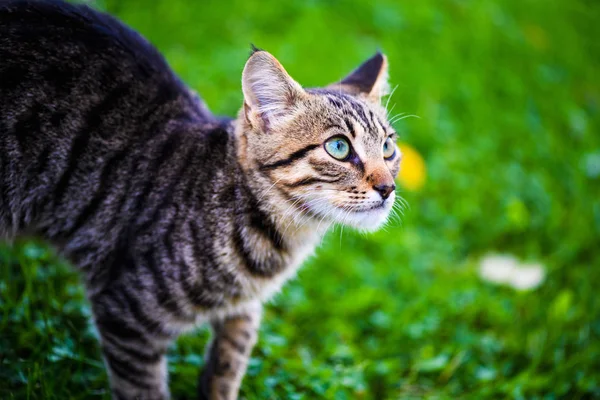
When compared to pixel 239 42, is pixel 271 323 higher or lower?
lower

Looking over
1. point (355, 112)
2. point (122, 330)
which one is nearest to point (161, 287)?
point (122, 330)

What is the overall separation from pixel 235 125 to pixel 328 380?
51.5 inches

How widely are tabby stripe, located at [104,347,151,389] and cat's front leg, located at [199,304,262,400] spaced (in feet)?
1.18

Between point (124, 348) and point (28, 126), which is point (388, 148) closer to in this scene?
point (124, 348)

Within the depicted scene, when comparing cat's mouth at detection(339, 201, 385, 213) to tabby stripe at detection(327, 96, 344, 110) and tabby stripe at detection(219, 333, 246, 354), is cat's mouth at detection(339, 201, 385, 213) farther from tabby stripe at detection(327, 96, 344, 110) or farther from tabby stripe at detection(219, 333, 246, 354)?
tabby stripe at detection(219, 333, 246, 354)

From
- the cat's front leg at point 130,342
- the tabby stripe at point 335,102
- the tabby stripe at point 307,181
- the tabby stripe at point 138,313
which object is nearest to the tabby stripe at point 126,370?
the cat's front leg at point 130,342

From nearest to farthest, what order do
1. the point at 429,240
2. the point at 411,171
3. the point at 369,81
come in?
the point at 369,81
the point at 429,240
the point at 411,171

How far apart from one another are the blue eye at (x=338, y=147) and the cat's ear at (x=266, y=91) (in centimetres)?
25

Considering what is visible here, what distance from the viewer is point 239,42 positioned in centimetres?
515

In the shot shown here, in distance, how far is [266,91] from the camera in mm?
2559

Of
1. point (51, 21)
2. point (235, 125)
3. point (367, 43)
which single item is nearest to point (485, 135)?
point (367, 43)

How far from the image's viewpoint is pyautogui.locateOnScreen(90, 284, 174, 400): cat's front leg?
2449 millimetres

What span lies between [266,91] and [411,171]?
2.17 metres

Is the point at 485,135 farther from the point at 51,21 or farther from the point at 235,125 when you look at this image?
the point at 51,21
